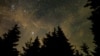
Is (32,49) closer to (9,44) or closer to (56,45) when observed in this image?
(9,44)

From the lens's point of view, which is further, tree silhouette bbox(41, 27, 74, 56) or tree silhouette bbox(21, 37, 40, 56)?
tree silhouette bbox(21, 37, 40, 56)

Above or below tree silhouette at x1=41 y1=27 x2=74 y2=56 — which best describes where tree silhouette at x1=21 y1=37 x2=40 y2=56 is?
above

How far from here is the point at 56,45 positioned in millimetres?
24547

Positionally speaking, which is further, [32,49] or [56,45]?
[32,49]

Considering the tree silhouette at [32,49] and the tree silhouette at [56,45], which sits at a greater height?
the tree silhouette at [32,49]

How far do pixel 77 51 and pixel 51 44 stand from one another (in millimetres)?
6770

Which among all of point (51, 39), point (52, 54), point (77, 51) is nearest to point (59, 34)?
point (51, 39)

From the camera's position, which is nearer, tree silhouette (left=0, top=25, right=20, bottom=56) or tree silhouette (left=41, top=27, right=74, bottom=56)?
tree silhouette (left=41, top=27, right=74, bottom=56)

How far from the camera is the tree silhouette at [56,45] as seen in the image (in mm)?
24391

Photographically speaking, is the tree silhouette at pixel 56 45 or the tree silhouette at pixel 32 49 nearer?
the tree silhouette at pixel 56 45

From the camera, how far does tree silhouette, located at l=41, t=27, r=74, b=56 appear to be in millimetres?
24391

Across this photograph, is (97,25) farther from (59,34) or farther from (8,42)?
(8,42)

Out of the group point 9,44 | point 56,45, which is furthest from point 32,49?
point 56,45

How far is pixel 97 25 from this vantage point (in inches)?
812
